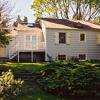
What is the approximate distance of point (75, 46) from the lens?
1587 inches

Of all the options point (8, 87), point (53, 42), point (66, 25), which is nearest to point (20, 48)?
point (53, 42)

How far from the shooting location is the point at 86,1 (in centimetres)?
5406

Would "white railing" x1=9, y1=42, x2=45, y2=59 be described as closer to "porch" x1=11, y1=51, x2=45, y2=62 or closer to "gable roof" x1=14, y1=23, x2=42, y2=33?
"porch" x1=11, y1=51, x2=45, y2=62

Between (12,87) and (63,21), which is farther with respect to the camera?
(63,21)

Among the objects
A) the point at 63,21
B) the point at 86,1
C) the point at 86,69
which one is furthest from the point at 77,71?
the point at 86,1

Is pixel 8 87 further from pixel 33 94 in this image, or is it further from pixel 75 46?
pixel 75 46

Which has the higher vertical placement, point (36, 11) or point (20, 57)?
point (36, 11)

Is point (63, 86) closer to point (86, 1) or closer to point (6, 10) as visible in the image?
point (6, 10)

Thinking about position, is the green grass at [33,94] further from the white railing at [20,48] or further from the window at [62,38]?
the window at [62,38]

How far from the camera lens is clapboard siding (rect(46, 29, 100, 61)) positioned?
38.9m

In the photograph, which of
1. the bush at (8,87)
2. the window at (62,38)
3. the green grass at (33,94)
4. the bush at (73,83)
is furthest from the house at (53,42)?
the bush at (8,87)

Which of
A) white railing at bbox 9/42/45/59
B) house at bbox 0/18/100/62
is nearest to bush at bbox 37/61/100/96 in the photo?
house at bbox 0/18/100/62

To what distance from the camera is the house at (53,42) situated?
3903 centimetres

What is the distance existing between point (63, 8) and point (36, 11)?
4.45 meters
